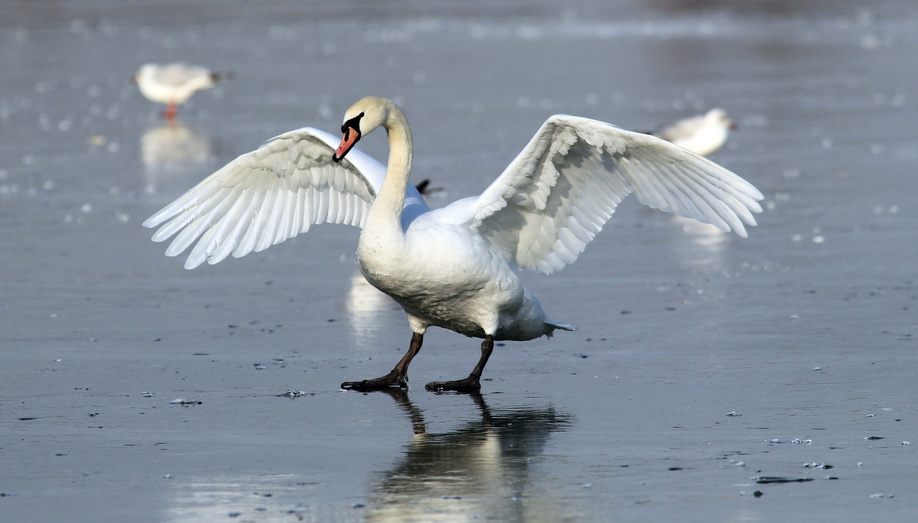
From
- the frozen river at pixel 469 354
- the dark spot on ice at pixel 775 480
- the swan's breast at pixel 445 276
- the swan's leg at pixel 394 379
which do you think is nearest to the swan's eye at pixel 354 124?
the swan's breast at pixel 445 276

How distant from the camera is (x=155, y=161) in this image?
Answer: 1410cm

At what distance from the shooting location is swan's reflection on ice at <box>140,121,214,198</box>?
41.8ft

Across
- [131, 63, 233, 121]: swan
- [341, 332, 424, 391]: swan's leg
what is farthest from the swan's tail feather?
[131, 63, 233, 121]: swan

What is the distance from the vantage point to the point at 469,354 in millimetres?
7051

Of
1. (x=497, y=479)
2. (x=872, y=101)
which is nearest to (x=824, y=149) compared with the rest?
(x=872, y=101)

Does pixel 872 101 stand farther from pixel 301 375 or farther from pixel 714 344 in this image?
pixel 301 375

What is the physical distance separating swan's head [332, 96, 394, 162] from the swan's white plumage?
0.70 metres

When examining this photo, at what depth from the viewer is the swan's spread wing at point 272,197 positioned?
7176 mm

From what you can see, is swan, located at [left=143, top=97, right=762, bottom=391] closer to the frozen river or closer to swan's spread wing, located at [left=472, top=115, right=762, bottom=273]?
swan's spread wing, located at [left=472, top=115, right=762, bottom=273]

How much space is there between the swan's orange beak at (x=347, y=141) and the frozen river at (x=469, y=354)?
109 centimetres

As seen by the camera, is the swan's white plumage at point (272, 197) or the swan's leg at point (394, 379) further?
the swan's white plumage at point (272, 197)

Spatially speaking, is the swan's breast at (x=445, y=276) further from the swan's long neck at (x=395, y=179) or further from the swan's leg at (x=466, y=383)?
the swan's leg at (x=466, y=383)

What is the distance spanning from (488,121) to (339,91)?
4.03m

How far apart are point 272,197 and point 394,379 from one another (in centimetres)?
163
